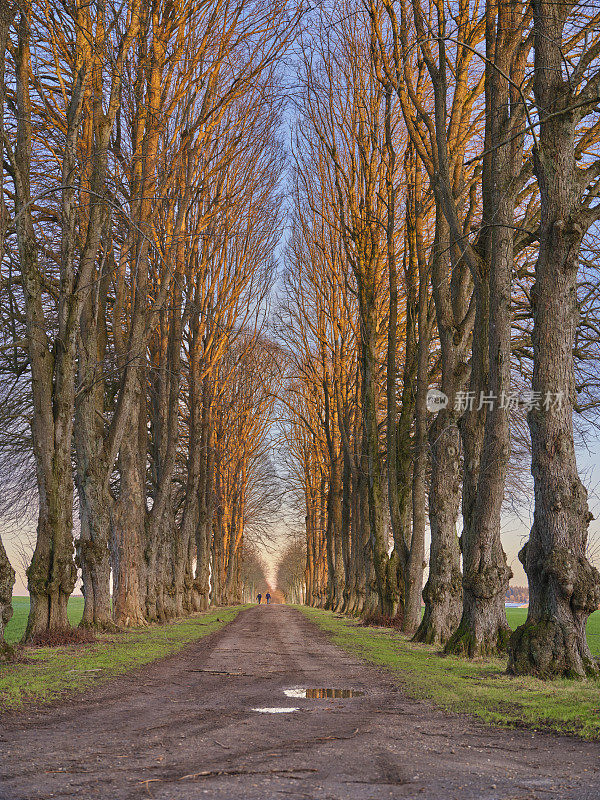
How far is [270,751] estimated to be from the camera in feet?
16.7

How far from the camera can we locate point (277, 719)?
21.0 ft

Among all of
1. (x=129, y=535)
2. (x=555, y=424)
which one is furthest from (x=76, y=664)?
(x=129, y=535)

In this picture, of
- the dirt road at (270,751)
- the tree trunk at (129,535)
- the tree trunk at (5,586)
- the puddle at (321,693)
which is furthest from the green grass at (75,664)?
the tree trunk at (129,535)

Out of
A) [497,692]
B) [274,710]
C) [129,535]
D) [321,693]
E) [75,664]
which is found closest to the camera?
[274,710]

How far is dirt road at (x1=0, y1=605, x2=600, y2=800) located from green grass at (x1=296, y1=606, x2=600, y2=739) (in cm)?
35

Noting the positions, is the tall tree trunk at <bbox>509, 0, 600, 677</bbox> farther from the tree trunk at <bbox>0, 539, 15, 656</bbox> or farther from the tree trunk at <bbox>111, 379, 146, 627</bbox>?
the tree trunk at <bbox>111, 379, 146, 627</bbox>

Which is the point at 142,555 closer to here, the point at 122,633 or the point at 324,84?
the point at 122,633

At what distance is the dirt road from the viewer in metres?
4.17

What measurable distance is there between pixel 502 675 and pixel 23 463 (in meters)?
15.4

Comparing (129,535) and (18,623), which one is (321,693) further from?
(18,623)

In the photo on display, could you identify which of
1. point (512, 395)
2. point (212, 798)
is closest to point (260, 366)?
point (512, 395)

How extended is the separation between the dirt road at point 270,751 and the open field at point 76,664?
0.53m

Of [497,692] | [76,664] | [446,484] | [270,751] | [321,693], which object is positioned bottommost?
[76,664]

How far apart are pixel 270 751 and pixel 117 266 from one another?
43.2ft
